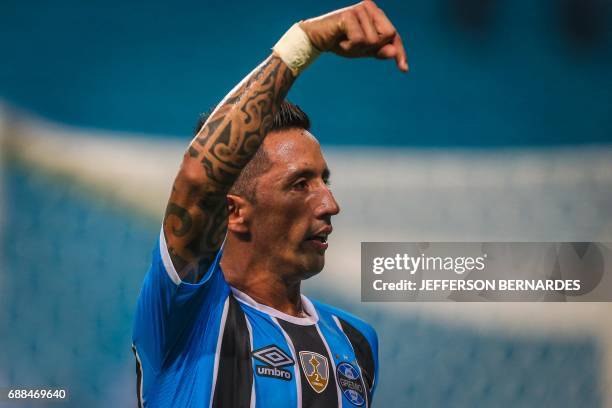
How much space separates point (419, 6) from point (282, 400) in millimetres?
1936

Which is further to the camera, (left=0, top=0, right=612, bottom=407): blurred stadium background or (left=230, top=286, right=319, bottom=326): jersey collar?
→ (left=0, top=0, right=612, bottom=407): blurred stadium background

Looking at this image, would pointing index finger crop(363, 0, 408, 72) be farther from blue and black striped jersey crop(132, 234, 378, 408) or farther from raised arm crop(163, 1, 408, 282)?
blue and black striped jersey crop(132, 234, 378, 408)

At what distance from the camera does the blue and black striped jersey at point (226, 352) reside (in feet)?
5.16

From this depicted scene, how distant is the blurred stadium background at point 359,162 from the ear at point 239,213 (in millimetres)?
1151

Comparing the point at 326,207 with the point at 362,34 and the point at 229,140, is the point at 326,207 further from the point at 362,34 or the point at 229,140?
the point at 362,34

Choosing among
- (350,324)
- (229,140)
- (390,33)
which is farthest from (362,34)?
(350,324)

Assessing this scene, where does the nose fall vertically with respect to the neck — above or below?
above

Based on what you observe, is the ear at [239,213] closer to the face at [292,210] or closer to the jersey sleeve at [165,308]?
the face at [292,210]

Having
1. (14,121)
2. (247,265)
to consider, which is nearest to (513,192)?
(247,265)

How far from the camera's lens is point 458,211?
3111 mm

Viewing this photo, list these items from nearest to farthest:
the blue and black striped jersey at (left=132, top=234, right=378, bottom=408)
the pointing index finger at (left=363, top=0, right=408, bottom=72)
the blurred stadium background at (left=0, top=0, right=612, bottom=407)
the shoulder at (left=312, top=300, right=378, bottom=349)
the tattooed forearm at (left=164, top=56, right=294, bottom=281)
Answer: the pointing index finger at (left=363, top=0, right=408, bottom=72) → the tattooed forearm at (left=164, top=56, right=294, bottom=281) → the blue and black striped jersey at (left=132, top=234, right=378, bottom=408) → the shoulder at (left=312, top=300, right=378, bottom=349) → the blurred stadium background at (left=0, top=0, right=612, bottom=407)

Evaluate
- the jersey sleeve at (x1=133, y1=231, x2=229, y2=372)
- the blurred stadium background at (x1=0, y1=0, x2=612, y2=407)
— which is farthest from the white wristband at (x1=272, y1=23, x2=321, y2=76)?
the blurred stadium background at (x1=0, y1=0, x2=612, y2=407)

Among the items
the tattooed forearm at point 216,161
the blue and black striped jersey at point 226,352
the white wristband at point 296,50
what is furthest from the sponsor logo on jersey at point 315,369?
the white wristband at point 296,50

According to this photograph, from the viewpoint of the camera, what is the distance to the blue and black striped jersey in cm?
157
